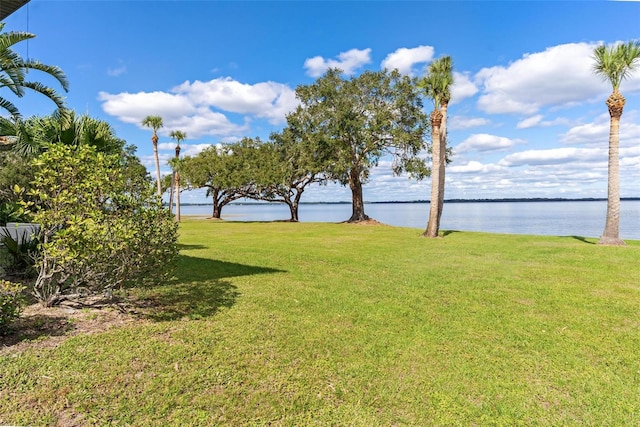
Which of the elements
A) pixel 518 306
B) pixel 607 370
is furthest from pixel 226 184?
pixel 607 370

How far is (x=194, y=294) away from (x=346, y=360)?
12.6 feet

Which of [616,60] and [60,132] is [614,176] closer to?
[616,60]

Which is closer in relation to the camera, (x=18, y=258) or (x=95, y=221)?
(x=95, y=221)

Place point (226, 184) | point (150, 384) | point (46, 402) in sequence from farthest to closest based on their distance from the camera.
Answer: point (226, 184) < point (150, 384) < point (46, 402)

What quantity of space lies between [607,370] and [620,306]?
3.45m

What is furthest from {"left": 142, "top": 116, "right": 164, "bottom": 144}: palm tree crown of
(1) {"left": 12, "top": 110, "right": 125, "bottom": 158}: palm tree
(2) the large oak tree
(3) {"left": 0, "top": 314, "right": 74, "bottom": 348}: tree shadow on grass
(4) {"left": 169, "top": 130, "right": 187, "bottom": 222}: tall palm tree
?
(3) {"left": 0, "top": 314, "right": 74, "bottom": 348}: tree shadow on grass

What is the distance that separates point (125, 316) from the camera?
5.90 metres

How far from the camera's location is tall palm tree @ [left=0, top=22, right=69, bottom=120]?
9.01m

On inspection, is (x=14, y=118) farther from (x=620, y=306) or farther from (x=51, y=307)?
(x=620, y=306)

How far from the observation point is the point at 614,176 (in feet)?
55.7

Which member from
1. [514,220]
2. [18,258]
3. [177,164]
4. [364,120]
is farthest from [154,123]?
[514,220]

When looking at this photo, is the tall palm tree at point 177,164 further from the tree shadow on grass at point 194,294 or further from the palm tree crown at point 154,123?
the tree shadow on grass at point 194,294

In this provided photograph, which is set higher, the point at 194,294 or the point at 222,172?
the point at 222,172

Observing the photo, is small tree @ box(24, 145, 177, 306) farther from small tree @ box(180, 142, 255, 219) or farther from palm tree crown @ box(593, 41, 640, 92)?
small tree @ box(180, 142, 255, 219)
